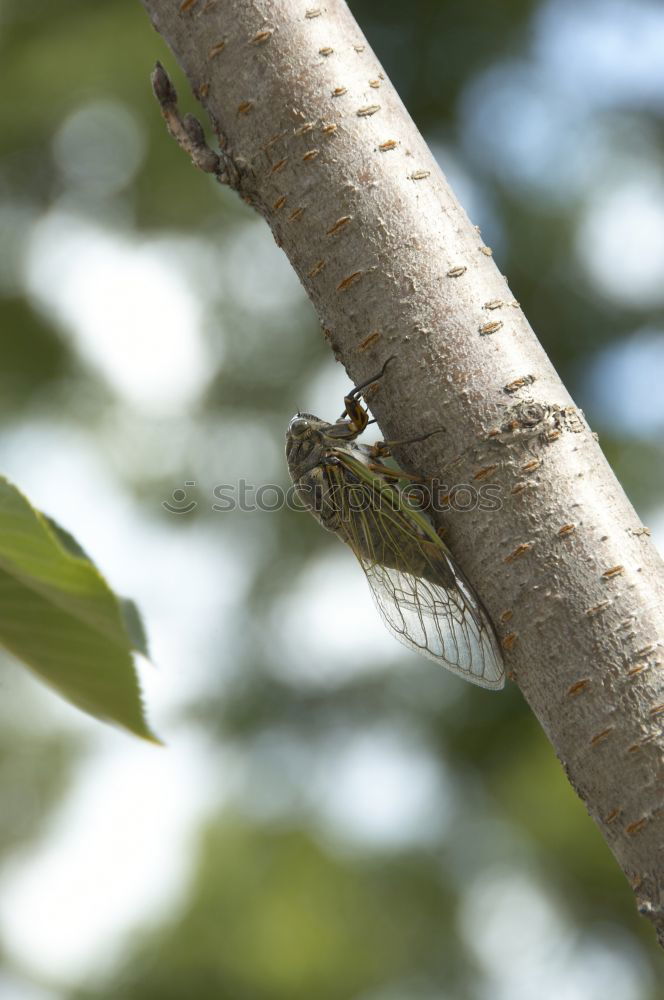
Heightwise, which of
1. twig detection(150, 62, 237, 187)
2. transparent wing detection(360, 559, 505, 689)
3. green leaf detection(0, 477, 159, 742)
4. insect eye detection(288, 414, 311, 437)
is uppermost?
twig detection(150, 62, 237, 187)

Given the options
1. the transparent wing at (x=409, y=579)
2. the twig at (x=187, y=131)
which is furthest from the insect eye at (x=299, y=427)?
the twig at (x=187, y=131)

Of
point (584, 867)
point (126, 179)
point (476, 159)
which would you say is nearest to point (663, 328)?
point (476, 159)

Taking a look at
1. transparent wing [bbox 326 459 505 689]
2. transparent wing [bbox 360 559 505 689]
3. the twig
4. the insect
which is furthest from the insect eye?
the twig

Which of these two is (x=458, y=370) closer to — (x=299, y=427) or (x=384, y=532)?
(x=384, y=532)

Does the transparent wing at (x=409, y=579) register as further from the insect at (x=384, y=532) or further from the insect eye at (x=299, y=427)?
the insect eye at (x=299, y=427)

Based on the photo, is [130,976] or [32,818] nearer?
[130,976]

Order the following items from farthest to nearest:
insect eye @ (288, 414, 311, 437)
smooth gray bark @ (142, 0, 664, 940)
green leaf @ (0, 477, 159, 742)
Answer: insect eye @ (288, 414, 311, 437), smooth gray bark @ (142, 0, 664, 940), green leaf @ (0, 477, 159, 742)

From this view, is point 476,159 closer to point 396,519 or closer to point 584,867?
point 584,867

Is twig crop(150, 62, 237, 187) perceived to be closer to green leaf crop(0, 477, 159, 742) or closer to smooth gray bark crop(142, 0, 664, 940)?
smooth gray bark crop(142, 0, 664, 940)
